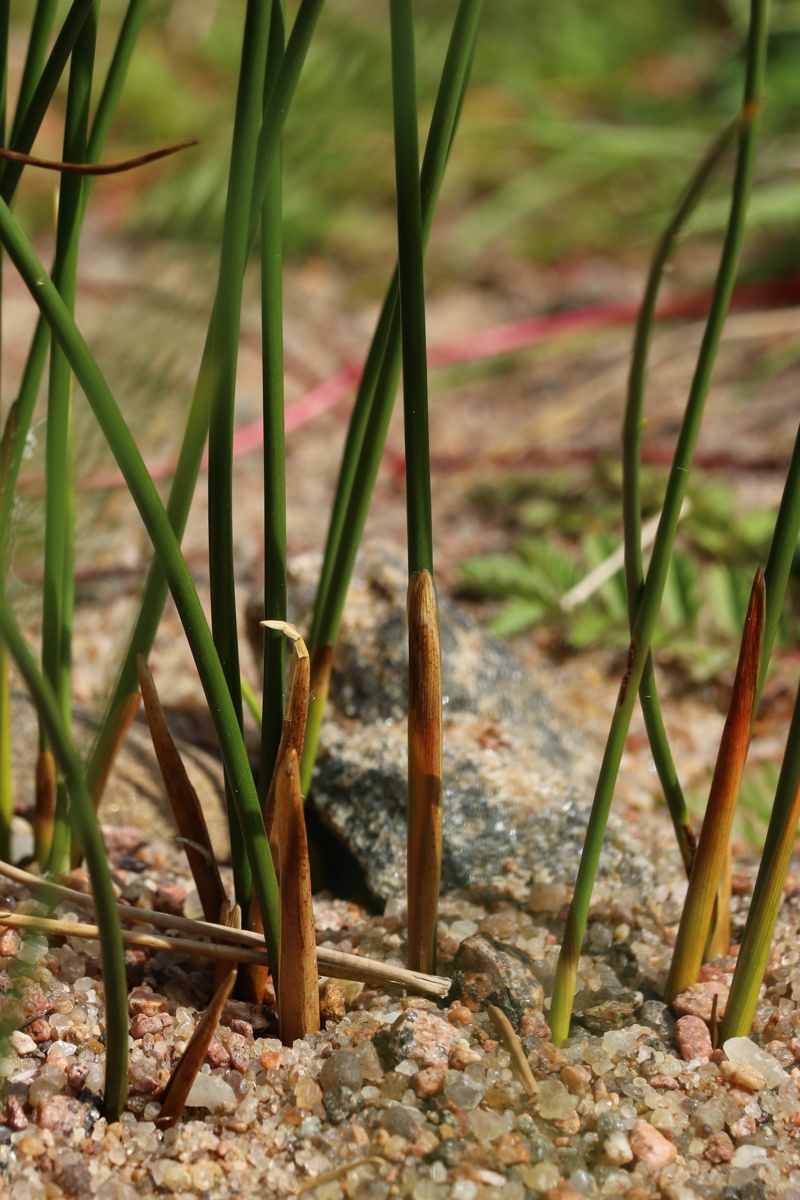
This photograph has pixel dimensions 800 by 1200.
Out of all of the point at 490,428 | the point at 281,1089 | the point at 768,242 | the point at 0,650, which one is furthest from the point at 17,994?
the point at 768,242

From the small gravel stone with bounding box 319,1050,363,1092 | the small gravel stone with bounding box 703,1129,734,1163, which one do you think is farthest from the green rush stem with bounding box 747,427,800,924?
the small gravel stone with bounding box 319,1050,363,1092

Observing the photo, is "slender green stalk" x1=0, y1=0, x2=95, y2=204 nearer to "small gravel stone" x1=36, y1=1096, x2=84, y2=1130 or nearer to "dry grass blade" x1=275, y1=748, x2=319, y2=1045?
"dry grass blade" x1=275, y1=748, x2=319, y2=1045

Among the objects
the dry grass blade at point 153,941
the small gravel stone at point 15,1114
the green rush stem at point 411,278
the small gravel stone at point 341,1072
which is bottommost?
the small gravel stone at point 15,1114

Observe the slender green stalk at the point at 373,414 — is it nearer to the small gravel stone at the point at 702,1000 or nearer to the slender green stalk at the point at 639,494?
the slender green stalk at the point at 639,494

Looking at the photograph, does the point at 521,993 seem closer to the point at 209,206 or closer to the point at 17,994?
the point at 17,994

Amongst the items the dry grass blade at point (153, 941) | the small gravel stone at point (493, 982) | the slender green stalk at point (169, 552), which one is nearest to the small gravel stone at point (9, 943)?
the dry grass blade at point (153, 941)

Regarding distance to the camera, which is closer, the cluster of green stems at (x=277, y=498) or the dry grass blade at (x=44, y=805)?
the cluster of green stems at (x=277, y=498)

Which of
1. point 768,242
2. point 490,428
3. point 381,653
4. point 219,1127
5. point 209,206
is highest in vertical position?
point 768,242
